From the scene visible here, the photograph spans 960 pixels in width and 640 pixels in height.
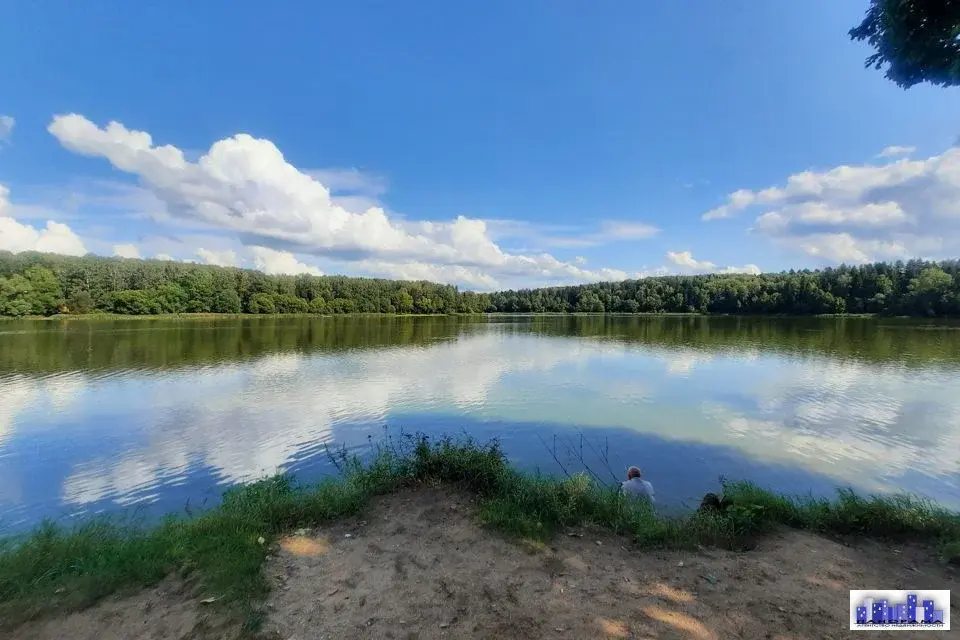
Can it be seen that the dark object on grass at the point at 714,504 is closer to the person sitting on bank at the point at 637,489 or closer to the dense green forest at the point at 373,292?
the person sitting on bank at the point at 637,489

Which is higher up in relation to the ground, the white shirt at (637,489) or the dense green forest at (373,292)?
the dense green forest at (373,292)

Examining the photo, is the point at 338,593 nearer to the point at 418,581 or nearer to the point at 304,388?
the point at 418,581

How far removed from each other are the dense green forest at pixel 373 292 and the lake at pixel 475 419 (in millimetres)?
68704

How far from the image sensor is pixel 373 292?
133 m

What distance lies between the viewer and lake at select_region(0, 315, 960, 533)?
10562 mm

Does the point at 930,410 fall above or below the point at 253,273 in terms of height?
below

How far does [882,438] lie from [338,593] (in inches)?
671

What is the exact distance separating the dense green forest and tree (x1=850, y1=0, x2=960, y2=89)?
10702 cm

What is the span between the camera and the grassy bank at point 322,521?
4566mm

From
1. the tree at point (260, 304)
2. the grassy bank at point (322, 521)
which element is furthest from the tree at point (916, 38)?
the tree at point (260, 304)

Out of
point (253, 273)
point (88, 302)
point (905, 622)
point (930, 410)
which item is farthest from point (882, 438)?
point (253, 273)

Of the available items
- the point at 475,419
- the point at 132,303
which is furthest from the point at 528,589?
the point at 132,303

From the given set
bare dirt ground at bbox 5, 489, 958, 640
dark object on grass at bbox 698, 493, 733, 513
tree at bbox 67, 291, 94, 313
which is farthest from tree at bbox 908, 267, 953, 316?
tree at bbox 67, 291, 94, 313

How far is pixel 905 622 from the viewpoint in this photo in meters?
4.23
